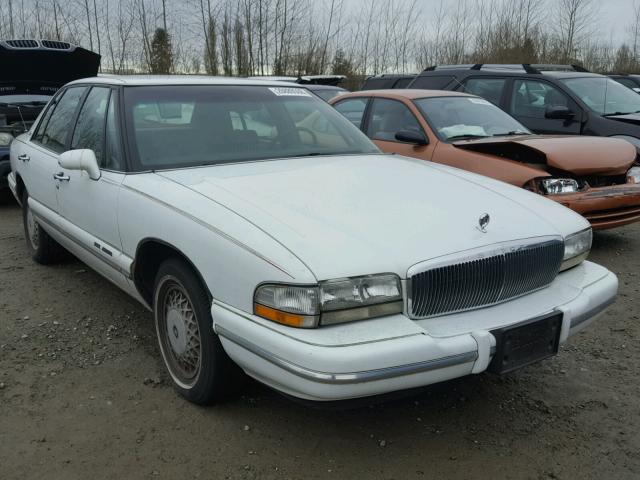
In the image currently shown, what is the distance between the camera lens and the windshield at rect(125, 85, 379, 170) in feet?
10.8

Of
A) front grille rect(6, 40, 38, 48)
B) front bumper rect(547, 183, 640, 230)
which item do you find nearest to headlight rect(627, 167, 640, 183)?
front bumper rect(547, 183, 640, 230)

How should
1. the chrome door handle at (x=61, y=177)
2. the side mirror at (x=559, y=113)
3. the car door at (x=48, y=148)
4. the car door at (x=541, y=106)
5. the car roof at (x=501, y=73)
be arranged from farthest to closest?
1. the car roof at (x=501, y=73)
2. the car door at (x=541, y=106)
3. the side mirror at (x=559, y=113)
4. the car door at (x=48, y=148)
5. the chrome door handle at (x=61, y=177)

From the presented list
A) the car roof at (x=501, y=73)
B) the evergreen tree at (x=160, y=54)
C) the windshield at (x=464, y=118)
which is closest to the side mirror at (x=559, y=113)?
the car roof at (x=501, y=73)

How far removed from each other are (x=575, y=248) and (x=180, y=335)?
6.50ft

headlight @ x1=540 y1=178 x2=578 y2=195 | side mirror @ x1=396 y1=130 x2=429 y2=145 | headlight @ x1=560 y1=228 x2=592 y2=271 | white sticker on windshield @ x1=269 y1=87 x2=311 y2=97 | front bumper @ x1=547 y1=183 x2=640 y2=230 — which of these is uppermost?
white sticker on windshield @ x1=269 y1=87 x2=311 y2=97

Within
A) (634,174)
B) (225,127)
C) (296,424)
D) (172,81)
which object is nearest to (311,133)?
(225,127)

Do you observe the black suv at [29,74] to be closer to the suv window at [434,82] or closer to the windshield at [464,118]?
the windshield at [464,118]

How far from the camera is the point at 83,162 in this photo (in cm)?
333

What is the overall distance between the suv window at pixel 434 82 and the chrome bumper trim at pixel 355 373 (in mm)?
6672

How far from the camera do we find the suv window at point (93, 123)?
3.60m

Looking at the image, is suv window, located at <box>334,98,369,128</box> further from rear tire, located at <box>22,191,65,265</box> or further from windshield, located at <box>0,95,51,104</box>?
windshield, located at <box>0,95,51,104</box>

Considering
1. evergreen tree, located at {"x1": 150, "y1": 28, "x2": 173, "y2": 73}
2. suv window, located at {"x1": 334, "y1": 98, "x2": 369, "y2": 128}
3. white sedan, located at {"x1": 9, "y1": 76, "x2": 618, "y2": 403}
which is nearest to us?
white sedan, located at {"x1": 9, "y1": 76, "x2": 618, "y2": 403}

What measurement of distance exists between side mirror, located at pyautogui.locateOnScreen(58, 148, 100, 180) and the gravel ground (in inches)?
40.4

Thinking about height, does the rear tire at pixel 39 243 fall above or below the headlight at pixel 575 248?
below
